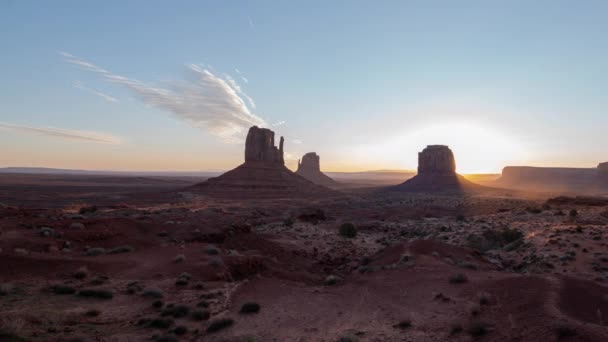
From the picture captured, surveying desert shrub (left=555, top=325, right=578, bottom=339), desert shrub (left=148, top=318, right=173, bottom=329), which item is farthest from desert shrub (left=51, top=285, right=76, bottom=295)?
desert shrub (left=555, top=325, right=578, bottom=339)

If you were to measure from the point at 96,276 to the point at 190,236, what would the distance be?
38.0ft

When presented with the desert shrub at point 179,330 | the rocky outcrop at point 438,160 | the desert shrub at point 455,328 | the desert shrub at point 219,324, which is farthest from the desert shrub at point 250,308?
the rocky outcrop at point 438,160

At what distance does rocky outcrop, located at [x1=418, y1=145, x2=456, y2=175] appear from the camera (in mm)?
107125

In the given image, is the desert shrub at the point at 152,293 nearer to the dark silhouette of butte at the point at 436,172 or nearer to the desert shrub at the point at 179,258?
the desert shrub at the point at 179,258

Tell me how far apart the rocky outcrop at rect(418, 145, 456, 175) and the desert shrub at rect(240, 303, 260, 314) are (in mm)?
105212

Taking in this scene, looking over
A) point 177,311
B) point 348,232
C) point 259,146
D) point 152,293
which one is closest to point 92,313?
point 152,293

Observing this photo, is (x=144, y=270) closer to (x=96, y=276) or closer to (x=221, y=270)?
(x=96, y=276)

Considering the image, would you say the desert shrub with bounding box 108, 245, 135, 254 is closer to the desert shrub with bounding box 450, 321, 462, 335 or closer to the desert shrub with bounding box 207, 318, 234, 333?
the desert shrub with bounding box 207, 318, 234, 333

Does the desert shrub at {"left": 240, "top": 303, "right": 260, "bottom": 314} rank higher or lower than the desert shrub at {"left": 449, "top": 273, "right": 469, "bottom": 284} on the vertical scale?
lower

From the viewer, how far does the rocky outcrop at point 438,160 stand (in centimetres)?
10712

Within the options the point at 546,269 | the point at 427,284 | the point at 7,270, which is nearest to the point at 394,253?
the point at 427,284

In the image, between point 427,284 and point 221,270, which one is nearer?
point 427,284

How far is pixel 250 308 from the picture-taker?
34.6ft

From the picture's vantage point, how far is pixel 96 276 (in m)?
13.5
